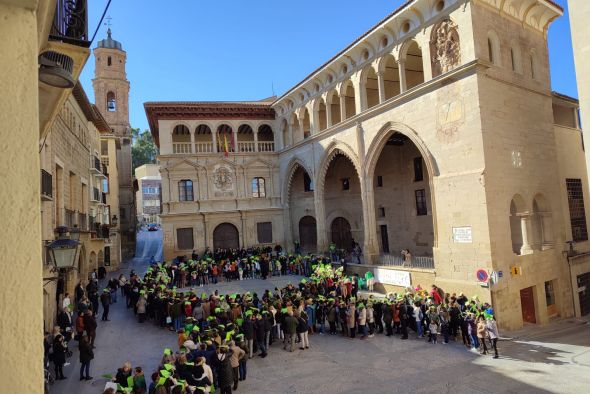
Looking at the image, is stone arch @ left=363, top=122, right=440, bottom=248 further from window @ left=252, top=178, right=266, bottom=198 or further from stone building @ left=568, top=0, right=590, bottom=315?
window @ left=252, top=178, right=266, bottom=198

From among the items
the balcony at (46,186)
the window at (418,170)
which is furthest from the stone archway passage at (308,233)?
the balcony at (46,186)

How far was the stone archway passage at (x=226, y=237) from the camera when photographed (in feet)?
96.6

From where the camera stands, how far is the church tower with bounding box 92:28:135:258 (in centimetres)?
3994

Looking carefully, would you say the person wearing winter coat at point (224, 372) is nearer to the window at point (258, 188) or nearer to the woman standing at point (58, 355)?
the woman standing at point (58, 355)

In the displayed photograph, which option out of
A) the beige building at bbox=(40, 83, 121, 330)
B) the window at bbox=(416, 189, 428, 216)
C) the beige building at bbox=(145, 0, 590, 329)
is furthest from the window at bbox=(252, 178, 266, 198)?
the window at bbox=(416, 189, 428, 216)

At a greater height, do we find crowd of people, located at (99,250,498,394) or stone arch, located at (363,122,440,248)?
stone arch, located at (363,122,440,248)

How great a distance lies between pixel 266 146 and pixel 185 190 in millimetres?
7026

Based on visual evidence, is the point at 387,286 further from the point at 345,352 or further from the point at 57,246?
the point at 57,246

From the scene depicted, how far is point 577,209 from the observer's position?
67.3 feet

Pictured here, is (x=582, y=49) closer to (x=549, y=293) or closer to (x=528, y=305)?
(x=528, y=305)

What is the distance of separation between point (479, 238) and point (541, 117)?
7.55m

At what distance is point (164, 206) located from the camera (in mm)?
28422

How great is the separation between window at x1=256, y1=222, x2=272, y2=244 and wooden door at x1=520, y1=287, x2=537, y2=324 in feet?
57.6

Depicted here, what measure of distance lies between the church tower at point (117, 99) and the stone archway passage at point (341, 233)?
21.6 meters
